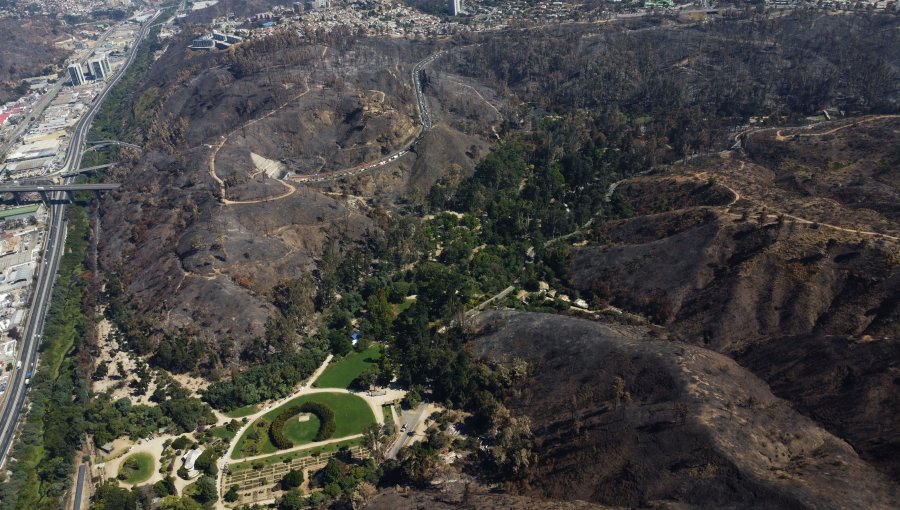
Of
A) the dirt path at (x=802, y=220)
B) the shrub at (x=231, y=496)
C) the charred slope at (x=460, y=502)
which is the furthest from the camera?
the dirt path at (x=802, y=220)

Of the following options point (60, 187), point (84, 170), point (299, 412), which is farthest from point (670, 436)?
point (84, 170)

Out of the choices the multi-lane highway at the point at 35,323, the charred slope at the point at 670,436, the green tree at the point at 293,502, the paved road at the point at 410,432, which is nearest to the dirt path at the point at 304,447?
the paved road at the point at 410,432

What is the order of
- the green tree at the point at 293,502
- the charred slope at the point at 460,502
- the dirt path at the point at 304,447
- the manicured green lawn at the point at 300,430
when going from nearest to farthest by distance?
the charred slope at the point at 460,502
the green tree at the point at 293,502
the dirt path at the point at 304,447
the manicured green lawn at the point at 300,430

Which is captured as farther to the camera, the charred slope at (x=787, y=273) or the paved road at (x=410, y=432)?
the paved road at (x=410, y=432)

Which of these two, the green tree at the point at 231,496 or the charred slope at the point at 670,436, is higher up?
the charred slope at the point at 670,436

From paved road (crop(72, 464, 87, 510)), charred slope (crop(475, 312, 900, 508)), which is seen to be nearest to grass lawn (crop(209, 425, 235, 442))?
paved road (crop(72, 464, 87, 510))

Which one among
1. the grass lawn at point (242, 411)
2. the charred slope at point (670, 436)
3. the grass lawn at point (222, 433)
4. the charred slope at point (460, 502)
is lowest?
the grass lawn at point (242, 411)

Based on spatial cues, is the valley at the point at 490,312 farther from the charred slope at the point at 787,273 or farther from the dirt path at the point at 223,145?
the dirt path at the point at 223,145

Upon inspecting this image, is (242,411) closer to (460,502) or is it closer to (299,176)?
(460,502)
